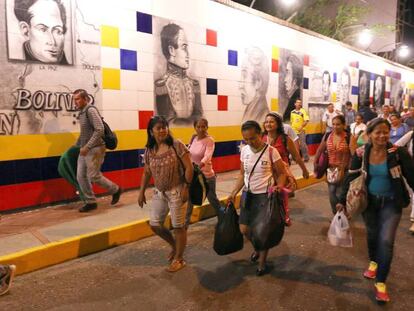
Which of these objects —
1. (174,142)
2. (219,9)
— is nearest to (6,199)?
(174,142)

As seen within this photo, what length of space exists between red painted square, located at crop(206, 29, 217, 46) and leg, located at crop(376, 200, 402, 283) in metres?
6.13

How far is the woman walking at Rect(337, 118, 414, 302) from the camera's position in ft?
11.0

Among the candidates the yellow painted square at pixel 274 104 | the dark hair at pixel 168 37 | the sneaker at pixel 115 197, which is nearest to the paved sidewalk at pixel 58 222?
the sneaker at pixel 115 197

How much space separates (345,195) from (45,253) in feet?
10.4

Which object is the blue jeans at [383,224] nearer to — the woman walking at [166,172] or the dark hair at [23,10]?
the woman walking at [166,172]

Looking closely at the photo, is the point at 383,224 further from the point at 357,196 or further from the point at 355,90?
the point at 355,90

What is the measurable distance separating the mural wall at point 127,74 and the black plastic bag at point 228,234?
3.54 metres

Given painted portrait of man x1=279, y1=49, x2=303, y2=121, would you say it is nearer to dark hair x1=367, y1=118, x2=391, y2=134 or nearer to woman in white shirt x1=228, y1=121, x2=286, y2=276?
woman in white shirt x1=228, y1=121, x2=286, y2=276

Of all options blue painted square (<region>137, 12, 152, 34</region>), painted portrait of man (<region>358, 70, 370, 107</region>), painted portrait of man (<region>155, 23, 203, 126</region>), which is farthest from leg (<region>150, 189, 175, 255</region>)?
painted portrait of man (<region>358, 70, 370, 107</region>)

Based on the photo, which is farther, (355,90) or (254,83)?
(355,90)

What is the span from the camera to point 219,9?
880 cm

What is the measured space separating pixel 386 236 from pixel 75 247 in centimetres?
330

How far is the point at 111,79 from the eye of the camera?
686cm

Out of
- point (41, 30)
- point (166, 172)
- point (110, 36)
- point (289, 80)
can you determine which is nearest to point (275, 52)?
point (289, 80)
